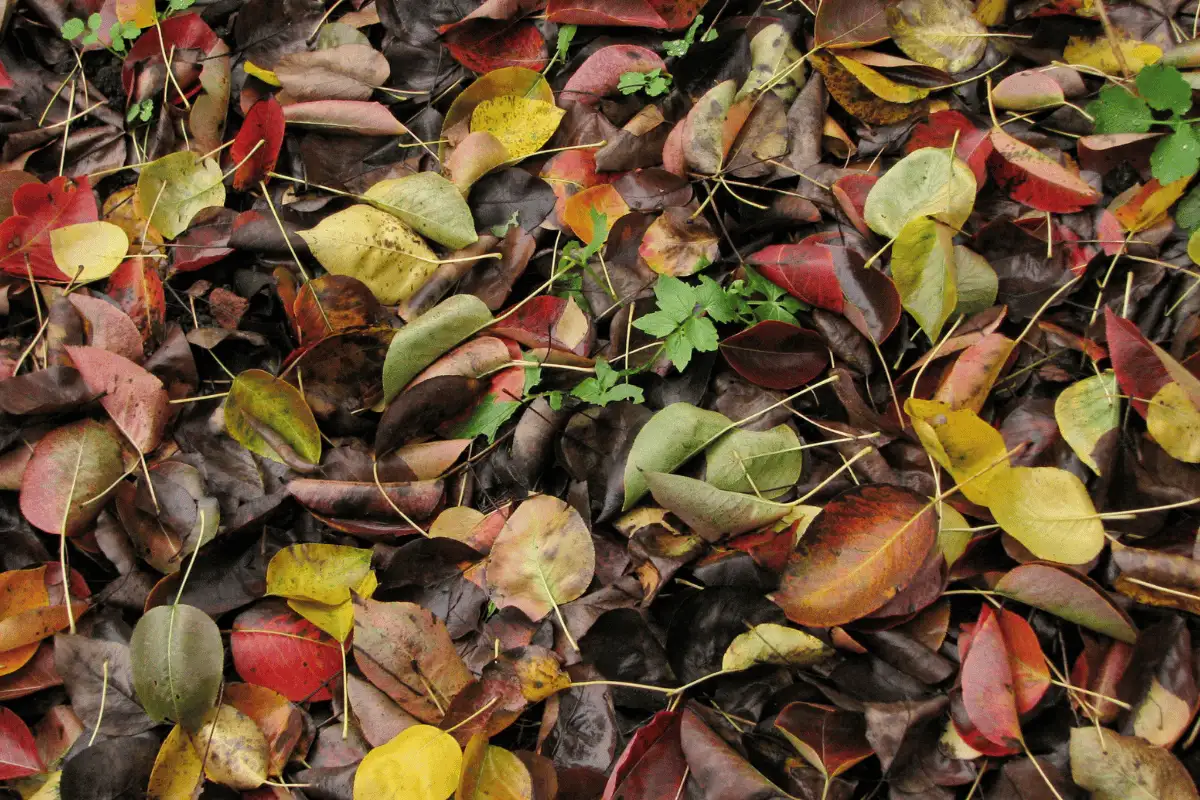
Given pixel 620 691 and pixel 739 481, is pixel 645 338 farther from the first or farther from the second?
pixel 620 691

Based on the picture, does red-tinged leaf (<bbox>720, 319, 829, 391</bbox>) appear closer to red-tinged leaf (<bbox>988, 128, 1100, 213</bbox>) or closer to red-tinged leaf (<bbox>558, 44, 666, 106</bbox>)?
red-tinged leaf (<bbox>988, 128, 1100, 213</bbox>)

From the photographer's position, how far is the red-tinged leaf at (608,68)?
52.2 inches

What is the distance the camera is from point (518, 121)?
4.36ft

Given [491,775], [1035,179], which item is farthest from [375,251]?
[1035,179]

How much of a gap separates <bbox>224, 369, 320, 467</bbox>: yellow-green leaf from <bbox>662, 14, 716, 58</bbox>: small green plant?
752mm

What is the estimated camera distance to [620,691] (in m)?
1.02

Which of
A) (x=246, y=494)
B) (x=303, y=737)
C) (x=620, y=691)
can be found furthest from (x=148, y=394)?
(x=620, y=691)

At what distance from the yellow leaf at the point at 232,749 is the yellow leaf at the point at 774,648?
58 cm

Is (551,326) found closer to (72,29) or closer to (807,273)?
(807,273)

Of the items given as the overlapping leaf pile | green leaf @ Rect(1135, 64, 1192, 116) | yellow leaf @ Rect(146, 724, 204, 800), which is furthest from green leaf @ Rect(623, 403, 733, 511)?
green leaf @ Rect(1135, 64, 1192, 116)

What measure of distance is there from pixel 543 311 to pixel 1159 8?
99 cm

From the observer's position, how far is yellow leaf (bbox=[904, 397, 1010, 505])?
3.24 feet

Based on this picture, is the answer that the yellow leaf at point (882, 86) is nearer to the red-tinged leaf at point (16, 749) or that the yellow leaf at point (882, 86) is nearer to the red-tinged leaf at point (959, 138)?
the red-tinged leaf at point (959, 138)

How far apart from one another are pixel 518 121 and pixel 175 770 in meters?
1.00
